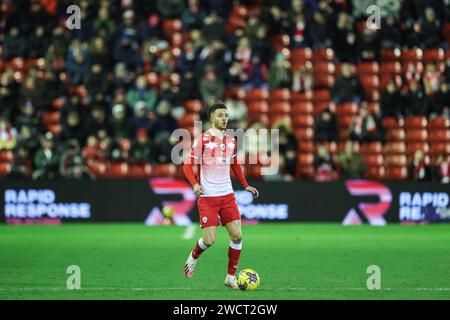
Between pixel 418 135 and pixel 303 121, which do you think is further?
pixel 418 135

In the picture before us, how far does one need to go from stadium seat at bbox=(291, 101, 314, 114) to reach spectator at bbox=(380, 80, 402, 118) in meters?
1.82

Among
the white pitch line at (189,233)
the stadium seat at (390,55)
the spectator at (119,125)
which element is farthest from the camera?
the stadium seat at (390,55)

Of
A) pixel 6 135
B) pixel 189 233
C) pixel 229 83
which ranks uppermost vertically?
pixel 229 83

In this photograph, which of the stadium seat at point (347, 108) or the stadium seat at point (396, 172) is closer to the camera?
the stadium seat at point (396, 172)

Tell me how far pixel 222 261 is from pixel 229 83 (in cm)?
1109

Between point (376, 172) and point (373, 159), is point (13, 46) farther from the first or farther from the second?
point (376, 172)

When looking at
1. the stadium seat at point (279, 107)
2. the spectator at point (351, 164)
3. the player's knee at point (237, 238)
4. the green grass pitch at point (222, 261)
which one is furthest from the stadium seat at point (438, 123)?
the player's knee at point (237, 238)


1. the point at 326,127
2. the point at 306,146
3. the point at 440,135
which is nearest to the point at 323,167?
the point at 326,127

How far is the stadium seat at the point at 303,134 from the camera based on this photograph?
25.1m

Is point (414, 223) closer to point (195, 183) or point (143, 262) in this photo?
point (143, 262)

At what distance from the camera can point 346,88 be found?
82.1 ft

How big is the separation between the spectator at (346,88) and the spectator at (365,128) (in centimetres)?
72

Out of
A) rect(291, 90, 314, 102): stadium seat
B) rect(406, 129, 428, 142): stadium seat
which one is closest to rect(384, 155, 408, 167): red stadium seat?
rect(406, 129, 428, 142): stadium seat

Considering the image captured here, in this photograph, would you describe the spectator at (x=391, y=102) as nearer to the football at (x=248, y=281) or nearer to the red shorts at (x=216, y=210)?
the red shorts at (x=216, y=210)
